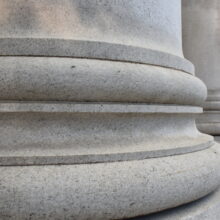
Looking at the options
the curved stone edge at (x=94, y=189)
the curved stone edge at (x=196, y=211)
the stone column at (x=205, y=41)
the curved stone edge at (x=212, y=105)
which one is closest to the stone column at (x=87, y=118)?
the curved stone edge at (x=94, y=189)

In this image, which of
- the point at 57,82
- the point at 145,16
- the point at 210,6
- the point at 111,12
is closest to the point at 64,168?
the point at 57,82

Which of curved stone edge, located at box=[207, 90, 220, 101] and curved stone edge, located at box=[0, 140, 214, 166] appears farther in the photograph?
curved stone edge, located at box=[207, 90, 220, 101]

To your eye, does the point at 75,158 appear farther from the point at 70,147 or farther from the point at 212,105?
the point at 212,105

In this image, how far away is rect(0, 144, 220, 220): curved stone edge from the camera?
2.88 m

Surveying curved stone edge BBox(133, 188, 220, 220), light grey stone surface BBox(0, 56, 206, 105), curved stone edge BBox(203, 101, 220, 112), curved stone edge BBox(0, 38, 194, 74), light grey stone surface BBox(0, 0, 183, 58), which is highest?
light grey stone surface BBox(0, 0, 183, 58)

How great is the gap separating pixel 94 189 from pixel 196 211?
4.08 ft

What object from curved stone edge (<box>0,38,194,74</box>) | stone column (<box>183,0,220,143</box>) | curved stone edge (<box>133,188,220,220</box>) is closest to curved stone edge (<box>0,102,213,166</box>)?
curved stone edge (<box>0,38,194,74</box>)

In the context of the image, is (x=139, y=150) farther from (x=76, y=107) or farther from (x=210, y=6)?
(x=210, y=6)

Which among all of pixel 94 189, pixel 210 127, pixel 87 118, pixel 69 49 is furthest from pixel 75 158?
pixel 210 127

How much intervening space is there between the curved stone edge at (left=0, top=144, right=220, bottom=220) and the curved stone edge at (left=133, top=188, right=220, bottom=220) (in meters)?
0.12

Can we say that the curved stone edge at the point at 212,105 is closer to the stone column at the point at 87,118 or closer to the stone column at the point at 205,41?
the stone column at the point at 205,41

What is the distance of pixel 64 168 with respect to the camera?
119 inches

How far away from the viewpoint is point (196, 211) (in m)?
3.61

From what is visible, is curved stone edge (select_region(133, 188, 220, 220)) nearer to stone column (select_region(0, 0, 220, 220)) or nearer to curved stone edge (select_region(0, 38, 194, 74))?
stone column (select_region(0, 0, 220, 220))
